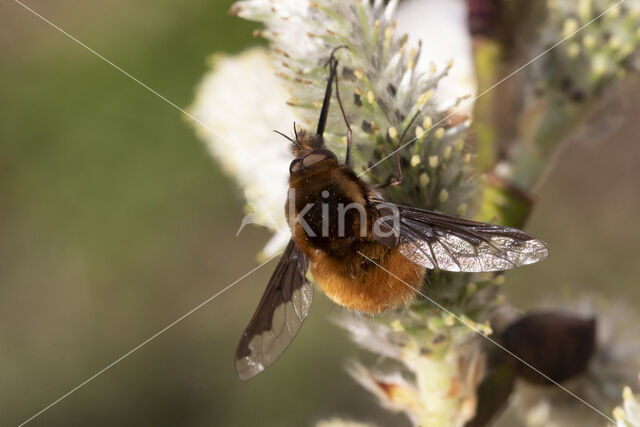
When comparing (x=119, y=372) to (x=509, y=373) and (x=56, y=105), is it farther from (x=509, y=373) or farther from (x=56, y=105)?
(x=509, y=373)

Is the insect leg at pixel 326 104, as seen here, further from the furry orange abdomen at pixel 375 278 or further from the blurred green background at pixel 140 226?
the blurred green background at pixel 140 226

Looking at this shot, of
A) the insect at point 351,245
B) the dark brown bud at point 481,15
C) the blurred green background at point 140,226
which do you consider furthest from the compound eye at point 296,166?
the blurred green background at point 140,226

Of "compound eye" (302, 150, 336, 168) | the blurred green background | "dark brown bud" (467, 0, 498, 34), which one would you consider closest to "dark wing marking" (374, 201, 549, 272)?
"compound eye" (302, 150, 336, 168)

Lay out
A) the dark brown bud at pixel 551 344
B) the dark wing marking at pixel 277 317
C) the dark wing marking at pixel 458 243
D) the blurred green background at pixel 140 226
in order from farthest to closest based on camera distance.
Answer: the blurred green background at pixel 140 226 < the dark brown bud at pixel 551 344 < the dark wing marking at pixel 277 317 < the dark wing marking at pixel 458 243

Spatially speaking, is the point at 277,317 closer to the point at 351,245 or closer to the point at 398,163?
the point at 351,245

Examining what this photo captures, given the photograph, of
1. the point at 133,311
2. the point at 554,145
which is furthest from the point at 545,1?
the point at 133,311

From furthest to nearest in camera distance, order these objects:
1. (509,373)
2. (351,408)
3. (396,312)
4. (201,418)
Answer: (201,418) → (351,408) → (509,373) → (396,312)
